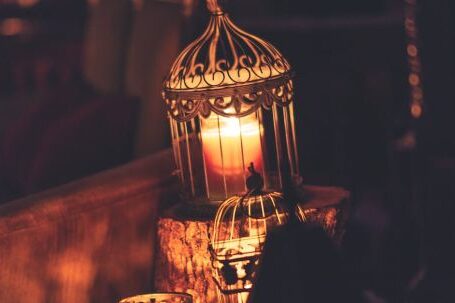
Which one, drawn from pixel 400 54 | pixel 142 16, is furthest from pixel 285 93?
pixel 400 54

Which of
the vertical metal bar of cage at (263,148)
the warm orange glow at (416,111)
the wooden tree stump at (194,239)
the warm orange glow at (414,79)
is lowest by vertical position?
the wooden tree stump at (194,239)

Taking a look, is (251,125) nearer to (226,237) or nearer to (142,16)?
(226,237)

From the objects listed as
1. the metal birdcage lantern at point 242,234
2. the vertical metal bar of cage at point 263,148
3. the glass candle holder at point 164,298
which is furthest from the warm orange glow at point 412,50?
the glass candle holder at point 164,298

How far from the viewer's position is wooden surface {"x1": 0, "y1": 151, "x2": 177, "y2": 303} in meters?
1.73

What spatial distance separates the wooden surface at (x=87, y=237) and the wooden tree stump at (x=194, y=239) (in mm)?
127

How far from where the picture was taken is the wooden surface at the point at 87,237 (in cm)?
173

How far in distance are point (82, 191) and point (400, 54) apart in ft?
8.09

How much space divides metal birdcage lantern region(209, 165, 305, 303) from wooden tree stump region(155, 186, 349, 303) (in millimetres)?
47

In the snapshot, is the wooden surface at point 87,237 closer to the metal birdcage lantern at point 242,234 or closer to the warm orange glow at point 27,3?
the metal birdcage lantern at point 242,234

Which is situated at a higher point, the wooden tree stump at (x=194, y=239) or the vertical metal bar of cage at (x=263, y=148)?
the vertical metal bar of cage at (x=263, y=148)

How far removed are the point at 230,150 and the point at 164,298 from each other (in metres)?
0.35

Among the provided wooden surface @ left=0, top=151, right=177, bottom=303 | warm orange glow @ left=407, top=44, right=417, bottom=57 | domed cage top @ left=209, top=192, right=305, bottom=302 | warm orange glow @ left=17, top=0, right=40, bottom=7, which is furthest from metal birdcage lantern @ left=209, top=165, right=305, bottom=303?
warm orange glow @ left=17, top=0, right=40, bottom=7

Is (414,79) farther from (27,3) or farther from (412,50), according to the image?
(27,3)

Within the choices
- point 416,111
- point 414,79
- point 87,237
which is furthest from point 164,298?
point 414,79
